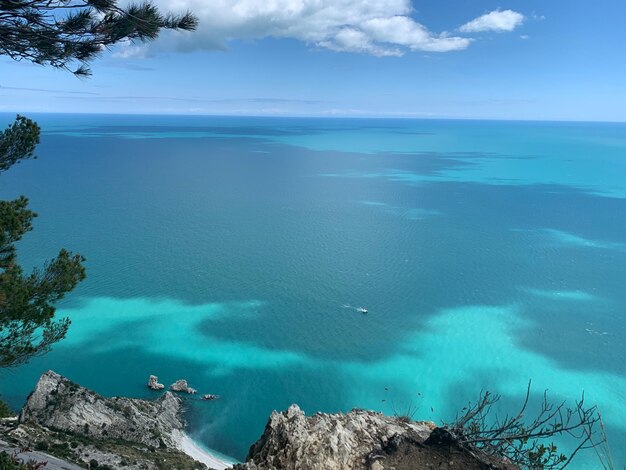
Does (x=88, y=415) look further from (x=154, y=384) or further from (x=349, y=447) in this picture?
(x=349, y=447)

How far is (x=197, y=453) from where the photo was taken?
78.6 ft

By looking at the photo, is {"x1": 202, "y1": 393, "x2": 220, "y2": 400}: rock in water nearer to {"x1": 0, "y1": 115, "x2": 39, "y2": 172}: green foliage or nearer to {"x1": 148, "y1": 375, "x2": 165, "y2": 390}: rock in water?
{"x1": 148, "y1": 375, "x2": 165, "y2": 390}: rock in water

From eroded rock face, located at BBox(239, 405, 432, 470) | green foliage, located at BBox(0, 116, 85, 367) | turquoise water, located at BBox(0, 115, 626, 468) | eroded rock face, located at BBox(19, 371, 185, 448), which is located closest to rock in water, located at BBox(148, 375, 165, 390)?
turquoise water, located at BBox(0, 115, 626, 468)

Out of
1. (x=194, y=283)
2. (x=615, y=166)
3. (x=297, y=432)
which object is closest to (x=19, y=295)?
(x=297, y=432)

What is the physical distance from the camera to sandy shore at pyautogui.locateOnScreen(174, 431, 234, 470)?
76.2 ft

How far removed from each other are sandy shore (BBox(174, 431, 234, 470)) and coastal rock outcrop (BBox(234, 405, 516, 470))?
9566mm

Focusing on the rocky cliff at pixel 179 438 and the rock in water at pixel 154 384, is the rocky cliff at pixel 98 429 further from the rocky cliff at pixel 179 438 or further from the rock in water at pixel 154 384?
the rock in water at pixel 154 384

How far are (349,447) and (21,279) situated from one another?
10825mm

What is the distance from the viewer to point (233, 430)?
2628 cm

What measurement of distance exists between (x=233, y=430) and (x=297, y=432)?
1332 cm

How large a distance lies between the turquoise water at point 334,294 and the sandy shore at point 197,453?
78cm

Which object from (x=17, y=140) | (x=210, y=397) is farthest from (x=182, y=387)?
(x=17, y=140)

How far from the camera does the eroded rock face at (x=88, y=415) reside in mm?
21531

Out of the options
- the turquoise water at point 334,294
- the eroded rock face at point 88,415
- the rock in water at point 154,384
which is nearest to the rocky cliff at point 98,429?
the eroded rock face at point 88,415
